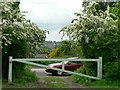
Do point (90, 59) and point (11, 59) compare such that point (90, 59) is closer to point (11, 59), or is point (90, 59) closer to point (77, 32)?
point (77, 32)

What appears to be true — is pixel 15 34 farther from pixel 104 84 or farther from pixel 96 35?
pixel 104 84

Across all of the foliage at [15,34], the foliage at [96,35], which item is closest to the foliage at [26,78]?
the foliage at [15,34]

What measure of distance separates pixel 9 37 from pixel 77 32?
2782mm

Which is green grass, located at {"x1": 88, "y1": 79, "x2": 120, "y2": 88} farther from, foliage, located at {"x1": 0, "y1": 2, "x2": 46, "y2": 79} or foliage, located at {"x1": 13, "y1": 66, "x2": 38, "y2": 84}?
foliage, located at {"x1": 0, "y1": 2, "x2": 46, "y2": 79}

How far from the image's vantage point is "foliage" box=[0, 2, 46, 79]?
14797mm

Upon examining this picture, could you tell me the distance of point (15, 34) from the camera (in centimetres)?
1486

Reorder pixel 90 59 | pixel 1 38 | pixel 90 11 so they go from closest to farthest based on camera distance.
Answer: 1. pixel 1 38
2. pixel 90 59
3. pixel 90 11

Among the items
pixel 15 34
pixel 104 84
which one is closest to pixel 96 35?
pixel 104 84

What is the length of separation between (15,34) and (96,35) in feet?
10.2

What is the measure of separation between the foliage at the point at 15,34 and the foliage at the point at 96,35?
165 centimetres

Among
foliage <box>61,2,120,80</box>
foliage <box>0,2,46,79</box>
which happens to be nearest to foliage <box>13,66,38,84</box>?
foliage <box>0,2,46,79</box>

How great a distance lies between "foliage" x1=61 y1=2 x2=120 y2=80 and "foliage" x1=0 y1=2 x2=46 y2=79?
5.43 ft

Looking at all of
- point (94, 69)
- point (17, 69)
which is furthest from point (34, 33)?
point (94, 69)

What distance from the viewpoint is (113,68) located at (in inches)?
583
